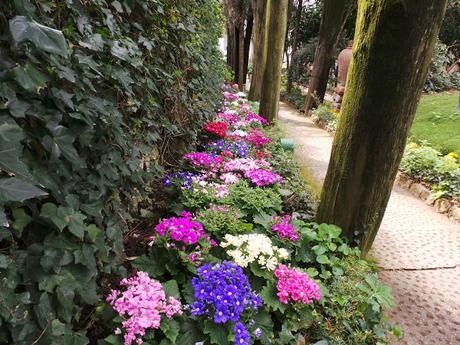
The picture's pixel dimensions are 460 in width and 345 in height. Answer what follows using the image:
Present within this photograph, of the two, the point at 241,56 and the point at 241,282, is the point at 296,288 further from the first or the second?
the point at 241,56

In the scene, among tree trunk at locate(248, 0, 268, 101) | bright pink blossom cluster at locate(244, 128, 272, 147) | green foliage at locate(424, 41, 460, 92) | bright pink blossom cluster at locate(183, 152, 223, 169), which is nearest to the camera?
bright pink blossom cluster at locate(183, 152, 223, 169)

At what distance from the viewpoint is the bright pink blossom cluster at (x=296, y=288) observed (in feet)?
7.44

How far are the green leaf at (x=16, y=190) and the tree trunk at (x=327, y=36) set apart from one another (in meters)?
12.9

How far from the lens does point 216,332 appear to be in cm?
199

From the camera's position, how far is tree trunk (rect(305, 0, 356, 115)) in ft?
39.0

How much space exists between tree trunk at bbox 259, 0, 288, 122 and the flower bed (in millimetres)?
4859

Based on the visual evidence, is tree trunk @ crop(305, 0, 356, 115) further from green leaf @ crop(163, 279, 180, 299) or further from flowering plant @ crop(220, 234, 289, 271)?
green leaf @ crop(163, 279, 180, 299)

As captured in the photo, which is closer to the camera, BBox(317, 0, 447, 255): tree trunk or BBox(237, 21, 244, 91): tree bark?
BBox(317, 0, 447, 255): tree trunk

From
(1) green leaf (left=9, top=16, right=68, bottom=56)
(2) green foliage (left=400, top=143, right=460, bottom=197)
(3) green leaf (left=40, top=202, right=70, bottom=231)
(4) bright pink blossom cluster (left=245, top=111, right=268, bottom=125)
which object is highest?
(1) green leaf (left=9, top=16, right=68, bottom=56)

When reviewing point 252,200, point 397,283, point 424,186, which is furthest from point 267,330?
point 424,186

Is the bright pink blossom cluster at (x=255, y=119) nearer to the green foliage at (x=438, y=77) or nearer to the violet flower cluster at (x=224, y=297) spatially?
the violet flower cluster at (x=224, y=297)

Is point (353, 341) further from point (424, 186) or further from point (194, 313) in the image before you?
point (424, 186)

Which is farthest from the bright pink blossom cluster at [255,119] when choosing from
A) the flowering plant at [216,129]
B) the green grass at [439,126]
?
the green grass at [439,126]

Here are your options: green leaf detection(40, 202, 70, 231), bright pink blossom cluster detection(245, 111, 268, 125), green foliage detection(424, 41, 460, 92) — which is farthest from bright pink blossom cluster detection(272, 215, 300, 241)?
green foliage detection(424, 41, 460, 92)
